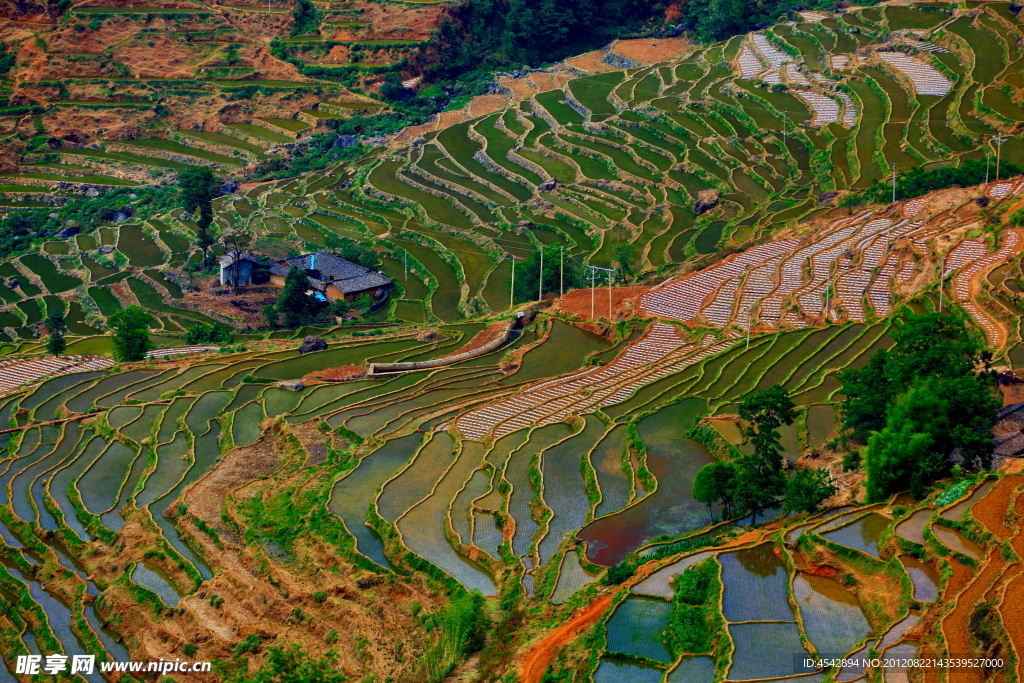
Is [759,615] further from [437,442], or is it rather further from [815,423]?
[437,442]

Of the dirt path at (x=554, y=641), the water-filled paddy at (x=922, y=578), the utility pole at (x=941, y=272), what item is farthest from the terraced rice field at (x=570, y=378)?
the dirt path at (x=554, y=641)

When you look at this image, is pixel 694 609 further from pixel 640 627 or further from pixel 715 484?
pixel 715 484

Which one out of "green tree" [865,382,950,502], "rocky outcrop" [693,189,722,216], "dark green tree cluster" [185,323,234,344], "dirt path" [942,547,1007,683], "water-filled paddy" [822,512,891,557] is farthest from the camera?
"rocky outcrop" [693,189,722,216]

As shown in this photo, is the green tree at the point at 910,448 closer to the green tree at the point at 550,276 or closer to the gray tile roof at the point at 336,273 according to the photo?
the green tree at the point at 550,276

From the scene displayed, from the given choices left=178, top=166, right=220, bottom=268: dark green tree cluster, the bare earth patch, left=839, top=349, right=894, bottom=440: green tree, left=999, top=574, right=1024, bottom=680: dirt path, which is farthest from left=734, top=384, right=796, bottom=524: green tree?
the bare earth patch

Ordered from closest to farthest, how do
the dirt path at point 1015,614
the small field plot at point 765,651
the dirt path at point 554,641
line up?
the dirt path at point 1015,614 → the small field plot at point 765,651 → the dirt path at point 554,641

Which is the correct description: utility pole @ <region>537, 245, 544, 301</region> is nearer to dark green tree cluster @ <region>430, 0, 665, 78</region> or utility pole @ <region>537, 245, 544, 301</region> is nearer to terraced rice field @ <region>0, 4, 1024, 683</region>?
terraced rice field @ <region>0, 4, 1024, 683</region>
